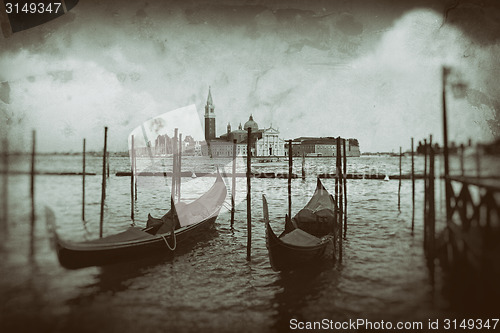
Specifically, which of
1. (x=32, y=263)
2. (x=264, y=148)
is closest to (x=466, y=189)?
(x=32, y=263)

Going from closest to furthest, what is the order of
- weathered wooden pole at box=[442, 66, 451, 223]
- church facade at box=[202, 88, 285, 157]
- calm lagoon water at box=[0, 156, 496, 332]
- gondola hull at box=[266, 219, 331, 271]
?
1. calm lagoon water at box=[0, 156, 496, 332]
2. weathered wooden pole at box=[442, 66, 451, 223]
3. gondola hull at box=[266, 219, 331, 271]
4. church facade at box=[202, 88, 285, 157]

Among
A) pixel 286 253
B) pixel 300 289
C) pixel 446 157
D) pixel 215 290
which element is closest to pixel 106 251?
pixel 215 290

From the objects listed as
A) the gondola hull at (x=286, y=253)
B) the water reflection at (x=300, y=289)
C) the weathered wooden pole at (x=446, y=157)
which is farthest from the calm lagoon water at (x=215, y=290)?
the weathered wooden pole at (x=446, y=157)

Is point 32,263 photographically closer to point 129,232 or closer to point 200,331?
point 129,232

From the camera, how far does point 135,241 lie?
20.6 feet

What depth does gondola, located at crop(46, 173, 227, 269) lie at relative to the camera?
→ 5629 mm

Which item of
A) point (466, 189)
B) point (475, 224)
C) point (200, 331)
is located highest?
point (466, 189)

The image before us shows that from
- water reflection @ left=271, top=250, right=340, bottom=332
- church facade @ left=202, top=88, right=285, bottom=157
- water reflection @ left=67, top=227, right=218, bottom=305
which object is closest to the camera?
water reflection @ left=271, top=250, right=340, bottom=332

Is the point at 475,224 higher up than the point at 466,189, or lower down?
lower down

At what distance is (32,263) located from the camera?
6.60 m

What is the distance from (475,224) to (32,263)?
685 centimetres

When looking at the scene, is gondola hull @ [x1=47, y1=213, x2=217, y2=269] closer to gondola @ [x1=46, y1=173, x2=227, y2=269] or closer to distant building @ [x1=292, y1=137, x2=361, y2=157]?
gondola @ [x1=46, y1=173, x2=227, y2=269]

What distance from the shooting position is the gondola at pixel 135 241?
18.5 ft

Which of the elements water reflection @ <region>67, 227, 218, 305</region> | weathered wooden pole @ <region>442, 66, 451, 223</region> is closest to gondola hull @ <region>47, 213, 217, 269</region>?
water reflection @ <region>67, 227, 218, 305</region>
